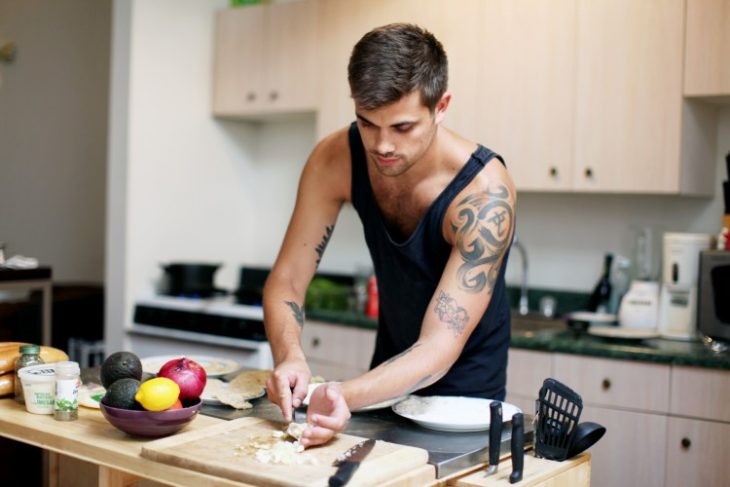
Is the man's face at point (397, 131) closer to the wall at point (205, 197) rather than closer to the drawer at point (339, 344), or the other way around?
the drawer at point (339, 344)

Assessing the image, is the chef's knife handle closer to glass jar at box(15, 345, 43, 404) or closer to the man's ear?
the man's ear

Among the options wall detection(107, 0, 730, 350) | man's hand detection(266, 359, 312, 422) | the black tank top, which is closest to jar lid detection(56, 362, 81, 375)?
man's hand detection(266, 359, 312, 422)

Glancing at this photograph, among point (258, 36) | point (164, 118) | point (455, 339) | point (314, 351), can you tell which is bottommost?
point (314, 351)

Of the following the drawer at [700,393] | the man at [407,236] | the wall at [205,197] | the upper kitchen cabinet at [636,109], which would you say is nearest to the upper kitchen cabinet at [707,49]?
the upper kitchen cabinet at [636,109]

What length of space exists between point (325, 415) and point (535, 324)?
7.34 feet

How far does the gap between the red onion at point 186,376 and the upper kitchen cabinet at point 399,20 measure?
2179mm

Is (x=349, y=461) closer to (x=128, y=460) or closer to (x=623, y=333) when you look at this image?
(x=128, y=460)

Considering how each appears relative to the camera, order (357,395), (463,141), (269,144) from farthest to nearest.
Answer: (269,144)
(463,141)
(357,395)

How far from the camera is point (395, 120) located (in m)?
1.93

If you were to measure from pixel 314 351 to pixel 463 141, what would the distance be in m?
1.91

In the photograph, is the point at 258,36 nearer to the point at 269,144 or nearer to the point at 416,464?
the point at 269,144

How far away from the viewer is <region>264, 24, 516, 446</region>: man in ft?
6.24

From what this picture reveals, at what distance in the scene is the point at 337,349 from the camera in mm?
3850

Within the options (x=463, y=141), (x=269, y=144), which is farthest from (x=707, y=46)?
(x=269, y=144)
